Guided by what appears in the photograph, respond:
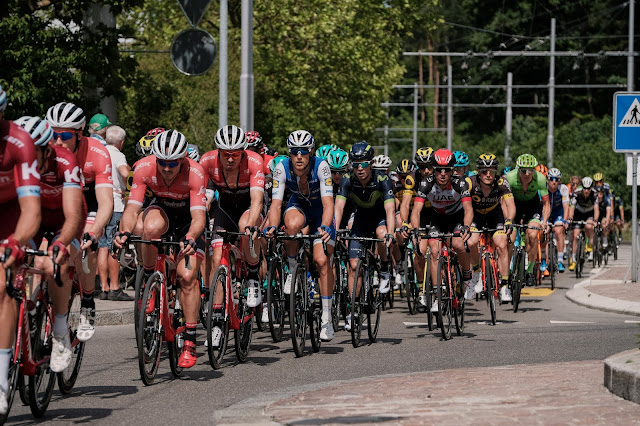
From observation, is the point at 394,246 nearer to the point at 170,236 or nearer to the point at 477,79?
the point at 170,236

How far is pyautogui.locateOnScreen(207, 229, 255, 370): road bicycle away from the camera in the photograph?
1073 cm

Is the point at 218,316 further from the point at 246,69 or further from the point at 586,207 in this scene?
the point at 586,207

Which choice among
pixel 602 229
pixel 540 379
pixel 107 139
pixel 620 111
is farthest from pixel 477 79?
pixel 540 379

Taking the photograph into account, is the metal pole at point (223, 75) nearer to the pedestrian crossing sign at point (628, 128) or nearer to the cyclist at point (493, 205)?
the cyclist at point (493, 205)

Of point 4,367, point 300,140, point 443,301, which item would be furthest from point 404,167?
point 4,367

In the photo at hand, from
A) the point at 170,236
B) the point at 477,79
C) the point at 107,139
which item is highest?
the point at 477,79

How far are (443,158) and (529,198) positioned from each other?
4.51 m

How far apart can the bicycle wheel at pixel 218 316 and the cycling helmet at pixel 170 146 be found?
1.14 meters

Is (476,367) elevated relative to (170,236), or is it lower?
lower

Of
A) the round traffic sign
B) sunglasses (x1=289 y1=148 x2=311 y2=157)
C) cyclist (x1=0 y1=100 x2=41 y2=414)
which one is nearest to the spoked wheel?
sunglasses (x1=289 y1=148 x2=311 y2=157)

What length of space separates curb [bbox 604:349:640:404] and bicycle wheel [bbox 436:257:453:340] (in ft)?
13.6

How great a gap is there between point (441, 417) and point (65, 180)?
2818mm

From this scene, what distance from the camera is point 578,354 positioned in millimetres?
12016

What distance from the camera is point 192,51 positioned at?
18.9 meters
